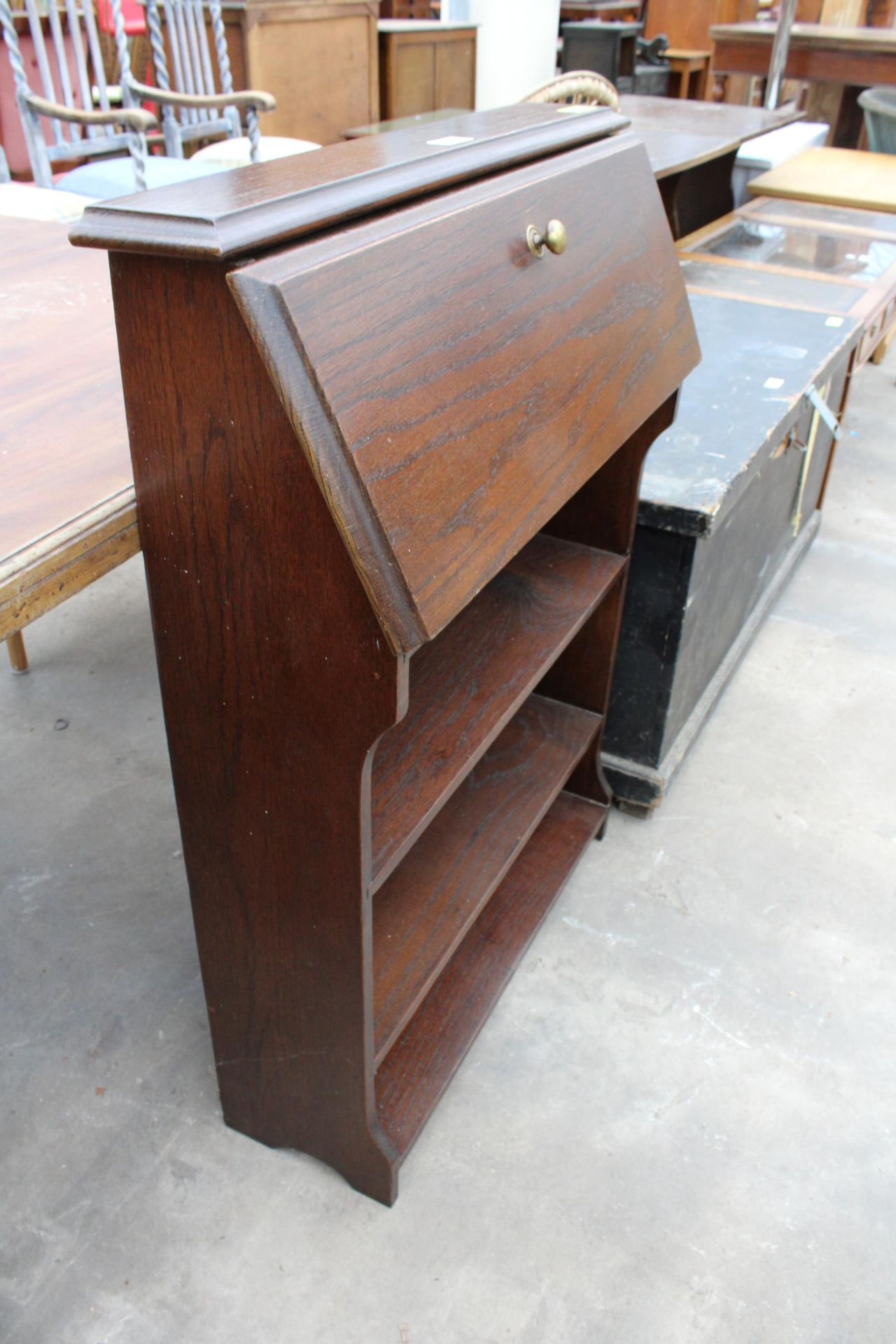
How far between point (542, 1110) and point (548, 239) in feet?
3.29

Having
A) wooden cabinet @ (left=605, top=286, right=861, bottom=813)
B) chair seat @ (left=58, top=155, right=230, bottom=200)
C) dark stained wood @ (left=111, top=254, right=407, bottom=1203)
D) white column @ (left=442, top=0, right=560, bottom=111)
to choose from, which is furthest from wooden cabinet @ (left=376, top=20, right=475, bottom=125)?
dark stained wood @ (left=111, top=254, right=407, bottom=1203)

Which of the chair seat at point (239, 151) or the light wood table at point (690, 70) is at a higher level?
the chair seat at point (239, 151)

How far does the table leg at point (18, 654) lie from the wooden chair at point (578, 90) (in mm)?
1393

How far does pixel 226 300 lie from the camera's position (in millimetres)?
678

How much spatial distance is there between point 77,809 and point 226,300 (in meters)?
1.27

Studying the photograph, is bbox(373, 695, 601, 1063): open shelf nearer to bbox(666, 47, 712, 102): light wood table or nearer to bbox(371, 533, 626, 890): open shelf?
bbox(371, 533, 626, 890): open shelf

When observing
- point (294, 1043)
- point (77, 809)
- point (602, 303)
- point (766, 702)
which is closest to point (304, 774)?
point (294, 1043)

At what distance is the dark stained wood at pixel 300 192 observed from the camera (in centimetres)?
66

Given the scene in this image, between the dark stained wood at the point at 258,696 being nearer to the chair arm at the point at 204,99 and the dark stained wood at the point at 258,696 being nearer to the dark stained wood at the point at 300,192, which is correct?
the dark stained wood at the point at 300,192

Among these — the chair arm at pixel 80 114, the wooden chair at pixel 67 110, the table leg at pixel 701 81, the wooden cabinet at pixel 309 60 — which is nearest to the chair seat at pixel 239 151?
the wooden chair at pixel 67 110

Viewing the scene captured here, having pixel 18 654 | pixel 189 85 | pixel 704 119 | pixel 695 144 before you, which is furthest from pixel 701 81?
pixel 18 654

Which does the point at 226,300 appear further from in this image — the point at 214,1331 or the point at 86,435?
the point at 214,1331

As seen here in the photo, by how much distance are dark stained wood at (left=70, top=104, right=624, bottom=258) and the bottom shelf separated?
0.93 m

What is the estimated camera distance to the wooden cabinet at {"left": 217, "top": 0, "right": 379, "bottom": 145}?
3947 millimetres
